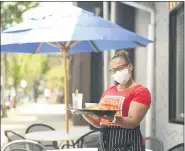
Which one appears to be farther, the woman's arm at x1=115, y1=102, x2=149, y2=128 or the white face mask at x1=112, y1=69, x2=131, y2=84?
the white face mask at x1=112, y1=69, x2=131, y2=84

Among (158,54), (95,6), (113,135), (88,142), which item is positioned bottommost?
(88,142)

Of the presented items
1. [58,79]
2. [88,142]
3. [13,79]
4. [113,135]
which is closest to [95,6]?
[88,142]

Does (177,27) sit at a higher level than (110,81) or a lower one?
higher

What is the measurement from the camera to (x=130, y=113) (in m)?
3.13

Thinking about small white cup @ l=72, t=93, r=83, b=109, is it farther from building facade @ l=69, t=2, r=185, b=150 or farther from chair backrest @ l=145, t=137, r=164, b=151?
building facade @ l=69, t=2, r=185, b=150

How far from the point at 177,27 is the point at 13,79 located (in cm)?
4146

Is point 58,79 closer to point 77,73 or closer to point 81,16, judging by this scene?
point 77,73

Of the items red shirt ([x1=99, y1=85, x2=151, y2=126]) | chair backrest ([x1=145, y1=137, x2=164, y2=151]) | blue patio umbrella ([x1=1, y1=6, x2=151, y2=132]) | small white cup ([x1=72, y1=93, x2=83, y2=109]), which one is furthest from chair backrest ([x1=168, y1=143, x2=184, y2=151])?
blue patio umbrella ([x1=1, y1=6, x2=151, y2=132])

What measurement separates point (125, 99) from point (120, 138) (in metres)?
0.28

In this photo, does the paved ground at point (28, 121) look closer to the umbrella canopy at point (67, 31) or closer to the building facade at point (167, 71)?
the building facade at point (167, 71)

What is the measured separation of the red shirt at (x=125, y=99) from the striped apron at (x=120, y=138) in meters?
0.06

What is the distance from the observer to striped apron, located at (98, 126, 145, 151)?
3285mm

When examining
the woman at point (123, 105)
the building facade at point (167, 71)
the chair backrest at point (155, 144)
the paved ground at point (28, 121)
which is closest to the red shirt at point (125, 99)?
the woman at point (123, 105)

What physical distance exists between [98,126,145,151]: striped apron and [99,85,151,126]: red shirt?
57 mm
